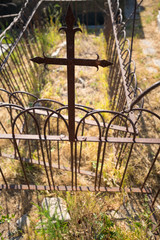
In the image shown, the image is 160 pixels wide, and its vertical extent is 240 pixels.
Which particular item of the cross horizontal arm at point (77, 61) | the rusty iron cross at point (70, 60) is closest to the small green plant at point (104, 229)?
the rusty iron cross at point (70, 60)

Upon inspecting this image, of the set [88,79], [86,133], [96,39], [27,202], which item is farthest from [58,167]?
[96,39]

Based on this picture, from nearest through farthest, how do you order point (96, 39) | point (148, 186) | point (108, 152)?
point (148, 186) < point (108, 152) < point (96, 39)

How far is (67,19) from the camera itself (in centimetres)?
104

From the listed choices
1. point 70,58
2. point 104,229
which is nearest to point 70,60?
point 70,58

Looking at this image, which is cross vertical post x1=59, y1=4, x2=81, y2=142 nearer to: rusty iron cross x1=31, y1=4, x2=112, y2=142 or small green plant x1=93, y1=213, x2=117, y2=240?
rusty iron cross x1=31, y1=4, x2=112, y2=142

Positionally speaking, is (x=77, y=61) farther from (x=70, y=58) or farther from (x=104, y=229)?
(x=104, y=229)

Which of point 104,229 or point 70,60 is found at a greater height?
point 70,60

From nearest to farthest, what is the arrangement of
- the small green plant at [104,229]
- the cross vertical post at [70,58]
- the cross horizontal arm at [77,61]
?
the cross vertical post at [70,58] → the cross horizontal arm at [77,61] → the small green plant at [104,229]

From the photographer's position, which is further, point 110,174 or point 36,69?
point 36,69

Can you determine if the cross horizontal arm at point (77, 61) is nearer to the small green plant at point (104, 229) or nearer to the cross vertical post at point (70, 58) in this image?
the cross vertical post at point (70, 58)

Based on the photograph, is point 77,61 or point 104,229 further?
point 104,229

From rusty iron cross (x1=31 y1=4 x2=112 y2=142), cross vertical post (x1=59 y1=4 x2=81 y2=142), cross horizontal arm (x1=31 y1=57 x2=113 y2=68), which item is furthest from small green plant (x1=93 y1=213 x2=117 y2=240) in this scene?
cross horizontal arm (x1=31 y1=57 x2=113 y2=68)

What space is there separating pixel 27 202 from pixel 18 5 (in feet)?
25.3

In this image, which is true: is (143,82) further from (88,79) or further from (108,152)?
(108,152)
